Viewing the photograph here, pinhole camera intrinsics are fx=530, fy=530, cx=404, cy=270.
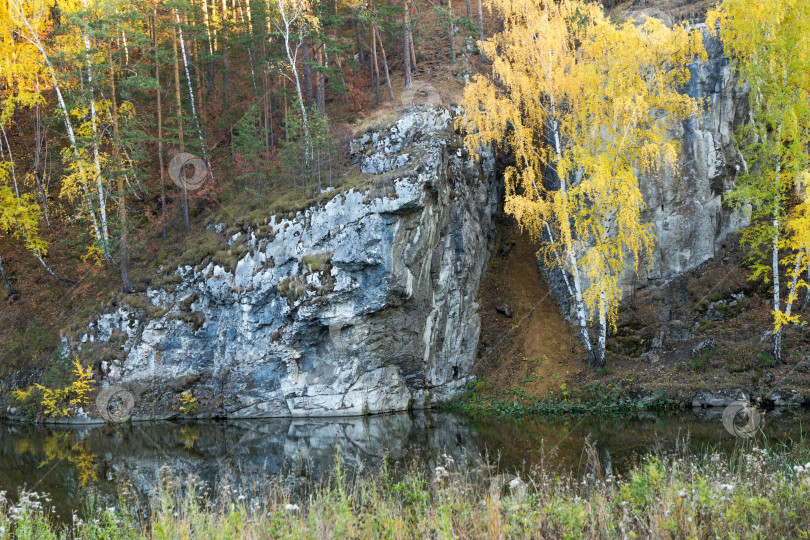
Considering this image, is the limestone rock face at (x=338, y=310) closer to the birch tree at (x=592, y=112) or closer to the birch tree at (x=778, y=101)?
the birch tree at (x=592, y=112)

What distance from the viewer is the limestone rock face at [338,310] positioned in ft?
56.6

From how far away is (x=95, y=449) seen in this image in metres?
14.8

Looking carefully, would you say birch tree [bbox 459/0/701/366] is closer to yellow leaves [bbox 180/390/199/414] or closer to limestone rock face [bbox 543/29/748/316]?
limestone rock face [bbox 543/29/748/316]

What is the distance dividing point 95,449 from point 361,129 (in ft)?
48.2

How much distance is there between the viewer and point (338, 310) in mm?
17219

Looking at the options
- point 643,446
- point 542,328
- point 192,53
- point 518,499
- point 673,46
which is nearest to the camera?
→ point 518,499

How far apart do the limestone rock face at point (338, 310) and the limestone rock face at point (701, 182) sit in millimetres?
6619

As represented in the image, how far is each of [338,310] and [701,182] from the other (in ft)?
45.5

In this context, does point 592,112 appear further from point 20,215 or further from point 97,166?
point 20,215

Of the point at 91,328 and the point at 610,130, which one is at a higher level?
the point at 610,130

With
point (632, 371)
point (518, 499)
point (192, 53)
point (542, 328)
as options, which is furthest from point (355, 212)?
point (192, 53)

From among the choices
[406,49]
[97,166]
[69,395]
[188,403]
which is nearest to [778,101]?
[406,49]

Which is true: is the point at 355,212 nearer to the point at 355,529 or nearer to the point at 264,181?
the point at 264,181

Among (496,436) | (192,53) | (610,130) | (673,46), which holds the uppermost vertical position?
(192,53)
